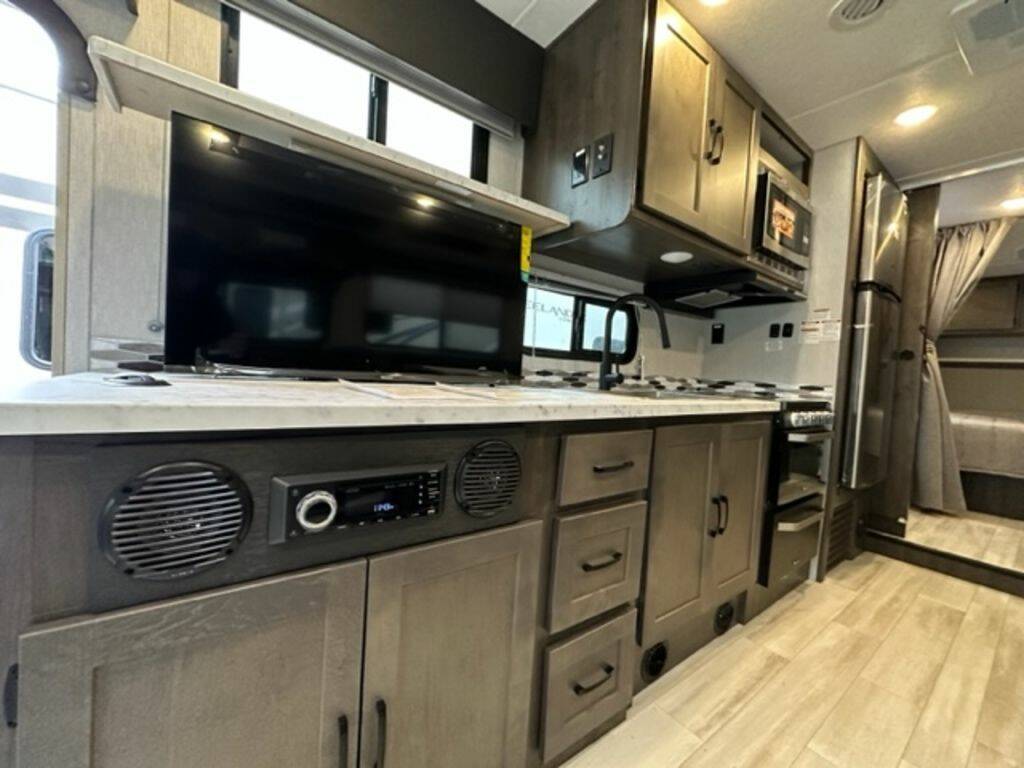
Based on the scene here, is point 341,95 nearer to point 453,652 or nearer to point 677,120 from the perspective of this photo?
point 677,120

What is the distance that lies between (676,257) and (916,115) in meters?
1.38

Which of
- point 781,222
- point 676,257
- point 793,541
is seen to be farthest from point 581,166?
point 793,541

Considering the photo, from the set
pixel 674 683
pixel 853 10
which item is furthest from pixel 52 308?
pixel 853 10

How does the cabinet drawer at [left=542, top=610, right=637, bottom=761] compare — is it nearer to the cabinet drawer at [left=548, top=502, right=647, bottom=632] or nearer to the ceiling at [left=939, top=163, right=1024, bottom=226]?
the cabinet drawer at [left=548, top=502, right=647, bottom=632]

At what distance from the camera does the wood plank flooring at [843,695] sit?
1136mm

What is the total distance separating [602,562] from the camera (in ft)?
3.44

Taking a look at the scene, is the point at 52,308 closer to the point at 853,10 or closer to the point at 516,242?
the point at 516,242

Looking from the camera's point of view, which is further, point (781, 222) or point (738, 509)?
point (781, 222)

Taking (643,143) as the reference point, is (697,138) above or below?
above

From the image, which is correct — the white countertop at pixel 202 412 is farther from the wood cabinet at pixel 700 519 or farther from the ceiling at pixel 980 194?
the ceiling at pixel 980 194

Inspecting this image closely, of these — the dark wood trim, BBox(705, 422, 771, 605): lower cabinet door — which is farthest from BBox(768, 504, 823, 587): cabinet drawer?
the dark wood trim

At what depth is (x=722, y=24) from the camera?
1.48 m

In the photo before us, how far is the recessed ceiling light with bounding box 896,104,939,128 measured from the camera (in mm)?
1859

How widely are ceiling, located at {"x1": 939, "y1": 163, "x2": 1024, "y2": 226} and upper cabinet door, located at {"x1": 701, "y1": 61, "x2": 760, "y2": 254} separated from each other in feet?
5.72
